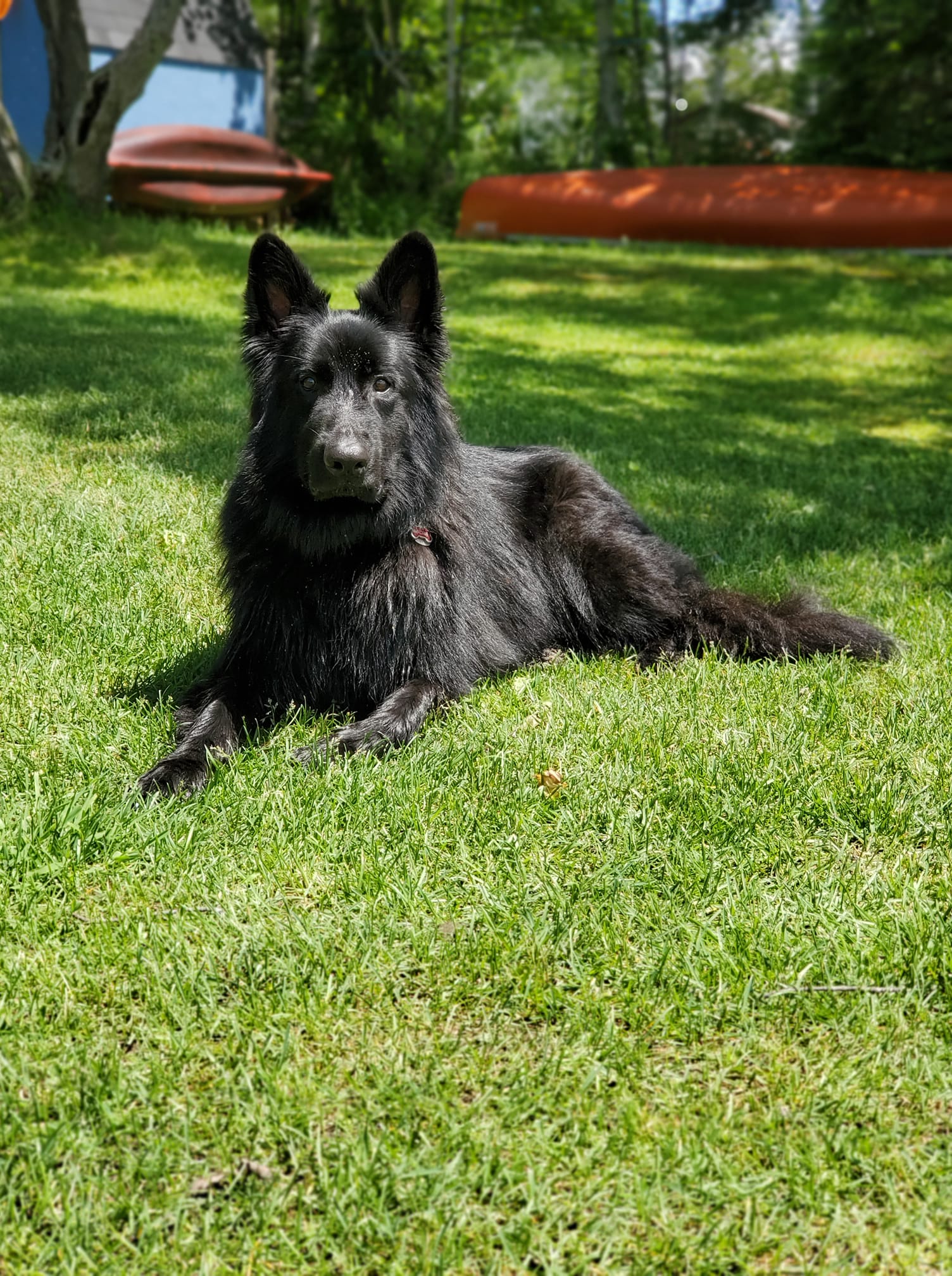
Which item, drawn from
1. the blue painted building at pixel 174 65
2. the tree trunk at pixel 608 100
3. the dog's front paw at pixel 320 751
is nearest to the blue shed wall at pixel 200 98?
the blue painted building at pixel 174 65

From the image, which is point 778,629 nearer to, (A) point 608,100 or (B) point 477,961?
(B) point 477,961

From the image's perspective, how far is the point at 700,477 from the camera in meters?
7.48

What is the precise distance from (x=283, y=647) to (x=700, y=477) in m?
4.38

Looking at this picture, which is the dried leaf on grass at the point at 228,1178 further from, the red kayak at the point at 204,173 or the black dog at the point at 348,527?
the red kayak at the point at 204,173

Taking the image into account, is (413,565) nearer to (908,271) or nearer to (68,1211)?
(68,1211)

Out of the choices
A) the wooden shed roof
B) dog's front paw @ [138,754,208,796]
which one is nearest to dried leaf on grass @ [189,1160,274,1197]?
dog's front paw @ [138,754,208,796]

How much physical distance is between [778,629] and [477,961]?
249 centimetres

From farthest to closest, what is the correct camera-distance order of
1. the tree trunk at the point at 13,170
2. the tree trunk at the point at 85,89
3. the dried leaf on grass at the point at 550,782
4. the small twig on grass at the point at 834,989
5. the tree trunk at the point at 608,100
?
the tree trunk at the point at 608,100
the tree trunk at the point at 85,89
the tree trunk at the point at 13,170
the dried leaf on grass at the point at 550,782
the small twig on grass at the point at 834,989

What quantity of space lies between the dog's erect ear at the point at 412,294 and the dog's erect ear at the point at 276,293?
18 centimetres

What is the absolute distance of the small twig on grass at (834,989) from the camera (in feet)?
8.18

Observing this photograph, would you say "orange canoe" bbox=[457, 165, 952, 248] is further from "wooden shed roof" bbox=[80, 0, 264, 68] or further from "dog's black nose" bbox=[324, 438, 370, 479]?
"dog's black nose" bbox=[324, 438, 370, 479]

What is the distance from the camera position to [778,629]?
180 inches

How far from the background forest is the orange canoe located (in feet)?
5.64

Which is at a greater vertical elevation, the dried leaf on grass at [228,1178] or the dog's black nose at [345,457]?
the dog's black nose at [345,457]
